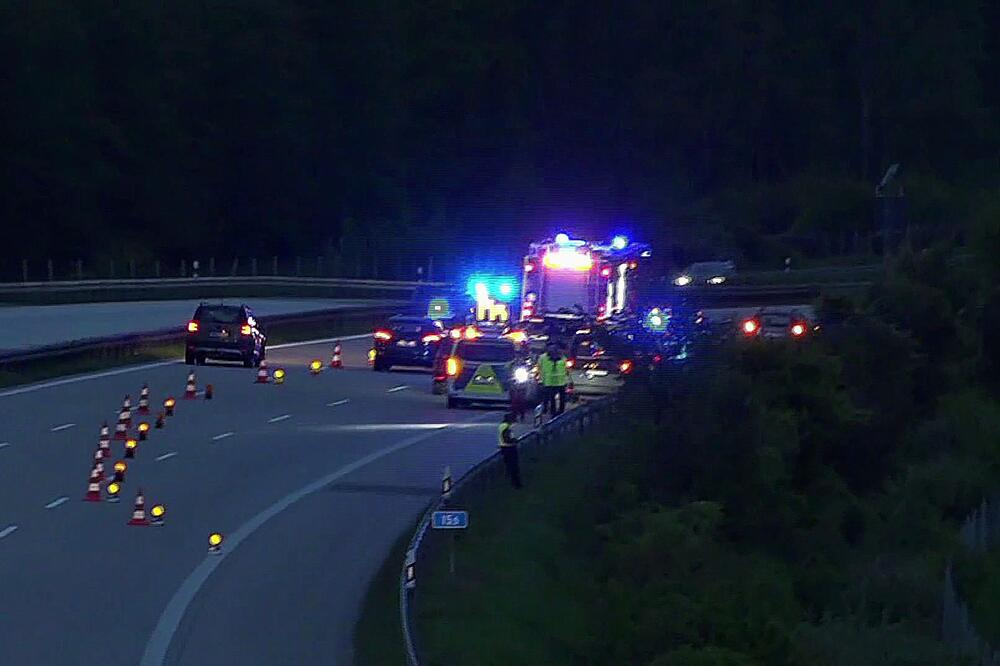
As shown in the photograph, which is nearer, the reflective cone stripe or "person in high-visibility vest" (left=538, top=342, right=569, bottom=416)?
the reflective cone stripe

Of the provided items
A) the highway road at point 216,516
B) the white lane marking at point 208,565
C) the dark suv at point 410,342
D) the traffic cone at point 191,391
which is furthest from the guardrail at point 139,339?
the white lane marking at point 208,565

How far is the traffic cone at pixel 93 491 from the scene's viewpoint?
23812mm

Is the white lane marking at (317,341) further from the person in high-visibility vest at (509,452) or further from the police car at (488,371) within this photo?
the person in high-visibility vest at (509,452)

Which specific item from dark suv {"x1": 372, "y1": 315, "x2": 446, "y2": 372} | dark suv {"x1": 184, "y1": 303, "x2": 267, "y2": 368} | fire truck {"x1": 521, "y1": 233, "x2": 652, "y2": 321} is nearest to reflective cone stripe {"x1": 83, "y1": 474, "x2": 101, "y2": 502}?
dark suv {"x1": 184, "y1": 303, "x2": 267, "y2": 368}

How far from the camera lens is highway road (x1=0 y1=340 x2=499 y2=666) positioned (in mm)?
17672

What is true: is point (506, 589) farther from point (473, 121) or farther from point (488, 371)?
point (473, 121)

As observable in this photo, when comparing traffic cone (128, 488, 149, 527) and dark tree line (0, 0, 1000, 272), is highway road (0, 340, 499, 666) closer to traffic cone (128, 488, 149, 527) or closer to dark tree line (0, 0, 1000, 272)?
traffic cone (128, 488, 149, 527)

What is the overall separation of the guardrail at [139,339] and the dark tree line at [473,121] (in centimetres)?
2407

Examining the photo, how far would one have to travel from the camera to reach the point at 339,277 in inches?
3017

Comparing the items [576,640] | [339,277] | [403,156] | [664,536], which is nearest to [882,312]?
[664,536]

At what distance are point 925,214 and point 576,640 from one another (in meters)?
62.3

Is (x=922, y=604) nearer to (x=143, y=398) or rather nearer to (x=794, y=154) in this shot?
(x=143, y=398)

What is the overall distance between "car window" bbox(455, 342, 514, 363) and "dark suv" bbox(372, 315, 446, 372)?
6.99m

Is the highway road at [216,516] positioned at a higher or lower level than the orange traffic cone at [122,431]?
lower
